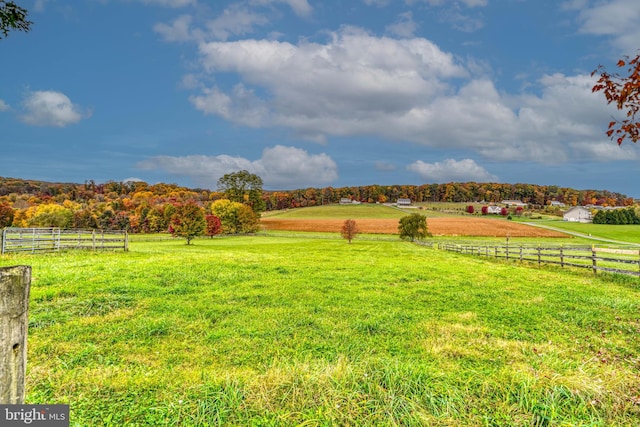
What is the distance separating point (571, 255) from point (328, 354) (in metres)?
20.7

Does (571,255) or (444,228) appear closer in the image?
(571,255)

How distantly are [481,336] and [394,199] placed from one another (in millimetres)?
177794

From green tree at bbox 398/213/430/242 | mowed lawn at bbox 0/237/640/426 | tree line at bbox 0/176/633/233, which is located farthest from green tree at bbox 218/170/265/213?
mowed lawn at bbox 0/237/640/426

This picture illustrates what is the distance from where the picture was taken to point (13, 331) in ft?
7.60

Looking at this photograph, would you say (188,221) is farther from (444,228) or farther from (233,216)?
(444,228)

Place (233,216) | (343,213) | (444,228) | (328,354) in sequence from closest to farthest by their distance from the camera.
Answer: (328,354) < (233,216) < (444,228) < (343,213)

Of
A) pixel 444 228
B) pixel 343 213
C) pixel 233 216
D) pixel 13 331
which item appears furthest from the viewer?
pixel 343 213

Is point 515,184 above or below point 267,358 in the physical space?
above

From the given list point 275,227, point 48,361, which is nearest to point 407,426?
point 48,361

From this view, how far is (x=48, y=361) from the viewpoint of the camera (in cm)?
564

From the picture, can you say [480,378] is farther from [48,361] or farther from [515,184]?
[515,184]

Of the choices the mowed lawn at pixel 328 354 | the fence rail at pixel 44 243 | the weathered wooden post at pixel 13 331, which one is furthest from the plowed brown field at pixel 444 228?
the weathered wooden post at pixel 13 331

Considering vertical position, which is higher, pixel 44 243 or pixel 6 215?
pixel 6 215

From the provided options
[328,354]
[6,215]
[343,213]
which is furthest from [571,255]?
[6,215]
